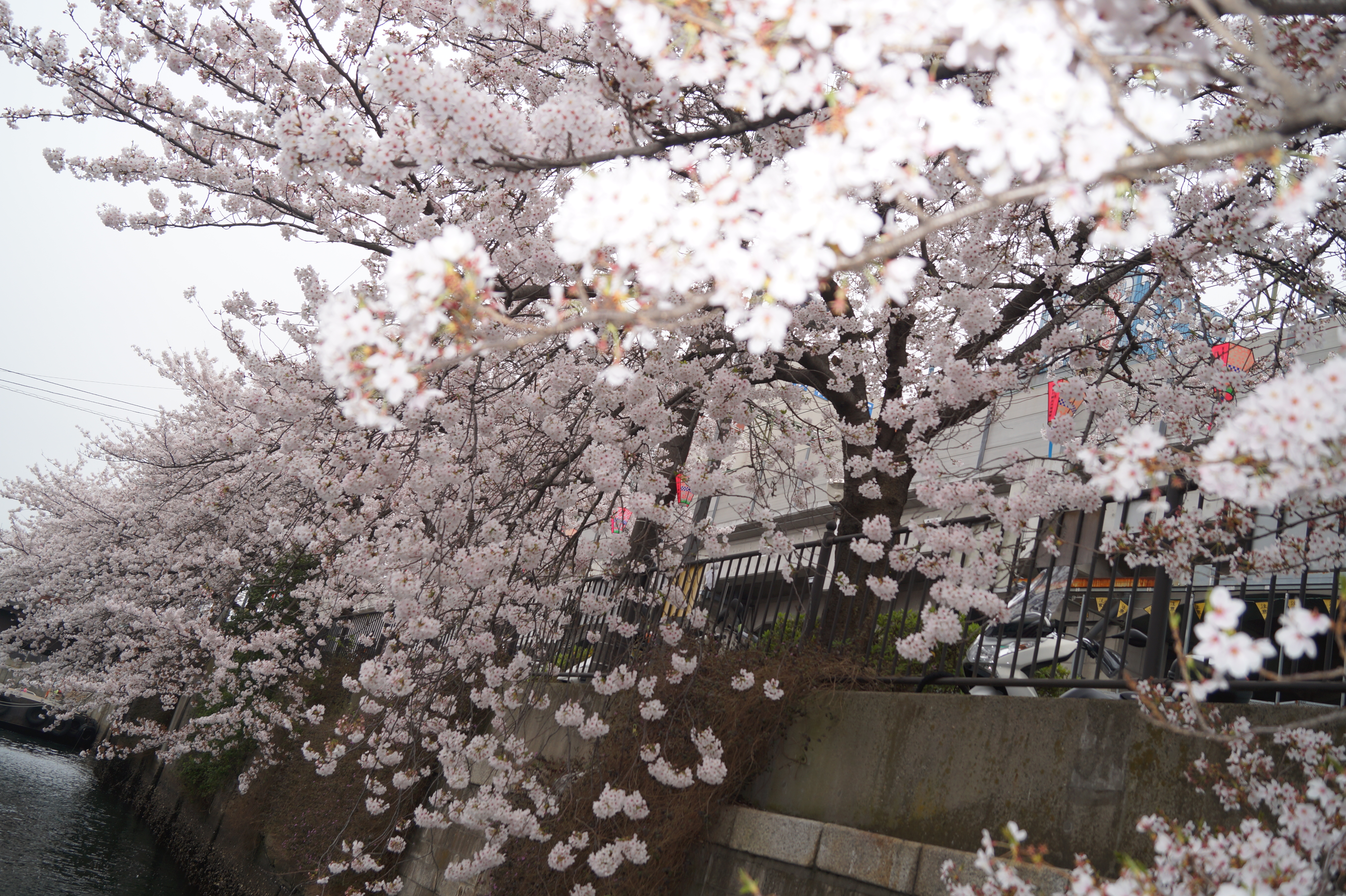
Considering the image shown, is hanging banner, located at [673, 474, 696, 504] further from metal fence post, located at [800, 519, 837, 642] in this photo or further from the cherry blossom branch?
the cherry blossom branch

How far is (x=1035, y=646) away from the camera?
5.79 metres

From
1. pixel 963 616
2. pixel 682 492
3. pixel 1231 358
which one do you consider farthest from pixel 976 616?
pixel 1231 358

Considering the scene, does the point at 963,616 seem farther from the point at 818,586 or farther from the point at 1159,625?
the point at 818,586

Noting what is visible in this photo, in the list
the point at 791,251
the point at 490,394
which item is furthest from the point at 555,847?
the point at 791,251

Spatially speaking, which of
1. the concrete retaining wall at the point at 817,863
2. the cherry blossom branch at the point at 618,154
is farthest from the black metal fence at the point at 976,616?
the cherry blossom branch at the point at 618,154

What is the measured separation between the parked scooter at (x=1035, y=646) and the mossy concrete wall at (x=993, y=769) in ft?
0.69

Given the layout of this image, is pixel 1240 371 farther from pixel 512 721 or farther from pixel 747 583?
pixel 512 721

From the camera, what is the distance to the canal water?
1170 cm

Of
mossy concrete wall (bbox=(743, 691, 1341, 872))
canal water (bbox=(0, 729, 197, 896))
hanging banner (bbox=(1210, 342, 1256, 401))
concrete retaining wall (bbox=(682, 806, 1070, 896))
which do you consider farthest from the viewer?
canal water (bbox=(0, 729, 197, 896))

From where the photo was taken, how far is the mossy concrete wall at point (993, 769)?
3109mm

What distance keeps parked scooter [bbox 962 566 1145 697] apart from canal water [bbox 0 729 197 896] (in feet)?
39.6

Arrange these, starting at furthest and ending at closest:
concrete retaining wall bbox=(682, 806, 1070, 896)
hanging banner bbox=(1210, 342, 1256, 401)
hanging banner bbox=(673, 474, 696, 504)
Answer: hanging banner bbox=(673, 474, 696, 504)
hanging banner bbox=(1210, 342, 1256, 401)
concrete retaining wall bbox=(682, 806, 1070, 896)

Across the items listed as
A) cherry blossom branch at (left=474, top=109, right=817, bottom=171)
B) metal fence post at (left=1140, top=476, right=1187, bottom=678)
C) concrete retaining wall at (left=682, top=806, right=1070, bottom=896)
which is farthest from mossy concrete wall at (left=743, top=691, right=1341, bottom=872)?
cherry blossom branch at (left=474, top=109, right=817, bottom=171)

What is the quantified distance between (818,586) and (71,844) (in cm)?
1508
